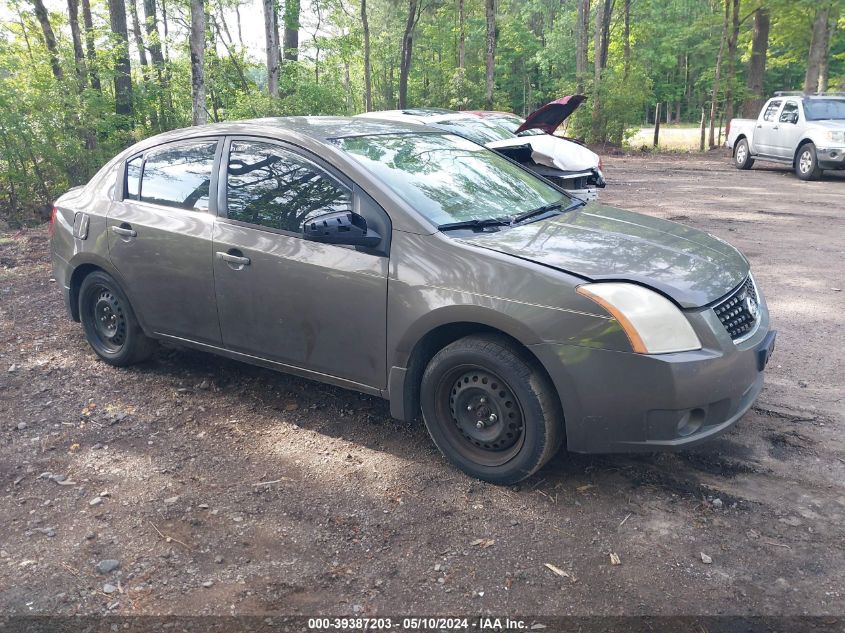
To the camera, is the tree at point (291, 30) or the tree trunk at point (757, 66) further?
the tree trunk at point (757, 66)

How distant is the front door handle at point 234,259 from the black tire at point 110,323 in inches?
45.5

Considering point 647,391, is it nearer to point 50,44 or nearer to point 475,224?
point 475,224

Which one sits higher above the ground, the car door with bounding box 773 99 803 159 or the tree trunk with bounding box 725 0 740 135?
the tree trunk with bounding box 725 0 740 135

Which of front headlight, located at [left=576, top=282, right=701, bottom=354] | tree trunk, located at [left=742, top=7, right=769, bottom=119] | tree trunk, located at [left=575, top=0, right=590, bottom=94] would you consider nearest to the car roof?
front headlight, located at [left=576, top=282, right=701, bottom=354]

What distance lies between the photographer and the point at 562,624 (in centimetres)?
267

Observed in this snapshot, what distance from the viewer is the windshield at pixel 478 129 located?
9.60 metres

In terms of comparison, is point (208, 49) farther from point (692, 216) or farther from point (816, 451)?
point (816, 451)

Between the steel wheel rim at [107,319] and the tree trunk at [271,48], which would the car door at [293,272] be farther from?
the tree trunk at [271,48]

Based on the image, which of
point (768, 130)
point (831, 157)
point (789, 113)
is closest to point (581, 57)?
point (768, 130)

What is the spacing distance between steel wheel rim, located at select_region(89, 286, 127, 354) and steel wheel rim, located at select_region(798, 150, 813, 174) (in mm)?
15459

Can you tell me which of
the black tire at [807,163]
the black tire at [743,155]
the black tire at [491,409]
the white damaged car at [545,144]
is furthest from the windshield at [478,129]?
the black tire at [743,155]

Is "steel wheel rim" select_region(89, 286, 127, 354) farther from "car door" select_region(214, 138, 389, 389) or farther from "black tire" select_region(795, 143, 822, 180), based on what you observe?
"black tire" select_region(795, 143, 822, 180)

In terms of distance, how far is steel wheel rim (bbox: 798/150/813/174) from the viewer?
15.7m

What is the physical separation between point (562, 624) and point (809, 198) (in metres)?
13.0
